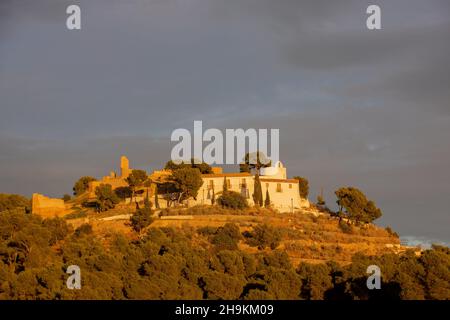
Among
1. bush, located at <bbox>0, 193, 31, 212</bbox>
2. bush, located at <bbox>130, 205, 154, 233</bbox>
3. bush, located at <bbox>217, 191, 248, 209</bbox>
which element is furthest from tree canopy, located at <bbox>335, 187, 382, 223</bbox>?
bush, located at <bbox>0, 193, 31, 212</bbox>

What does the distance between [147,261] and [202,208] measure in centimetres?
1981

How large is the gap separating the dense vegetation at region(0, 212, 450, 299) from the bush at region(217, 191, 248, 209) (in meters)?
14.1

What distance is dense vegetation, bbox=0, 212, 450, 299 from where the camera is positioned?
106ft

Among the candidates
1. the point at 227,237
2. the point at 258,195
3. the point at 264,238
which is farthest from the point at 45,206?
the point at 264,238

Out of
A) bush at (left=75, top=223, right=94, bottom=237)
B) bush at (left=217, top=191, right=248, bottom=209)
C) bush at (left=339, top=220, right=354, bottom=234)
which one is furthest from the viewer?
bush at (left=217, top=191, right=248, bottom=209)

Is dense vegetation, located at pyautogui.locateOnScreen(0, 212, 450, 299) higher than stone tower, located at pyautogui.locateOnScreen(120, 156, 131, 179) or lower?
lower

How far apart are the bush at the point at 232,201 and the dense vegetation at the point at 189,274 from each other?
14110 mm

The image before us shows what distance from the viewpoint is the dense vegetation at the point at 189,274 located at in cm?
3218

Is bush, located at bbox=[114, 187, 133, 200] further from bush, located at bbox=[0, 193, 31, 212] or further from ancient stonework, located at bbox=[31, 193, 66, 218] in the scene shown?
bush, located at bbox=[0, 193, 31, 212]

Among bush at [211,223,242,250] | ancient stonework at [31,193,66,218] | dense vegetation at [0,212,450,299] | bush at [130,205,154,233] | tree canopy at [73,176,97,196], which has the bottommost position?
dense vegetation at [0,212,450,299]

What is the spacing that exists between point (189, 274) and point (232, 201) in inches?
852

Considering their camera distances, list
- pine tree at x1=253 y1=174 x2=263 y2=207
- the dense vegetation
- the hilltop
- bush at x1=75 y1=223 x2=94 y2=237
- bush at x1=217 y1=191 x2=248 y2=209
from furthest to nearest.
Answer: pine tree at x1=253 y1=174 x2=263 y2=207, bush at x1=217 y1=191 x2=248 y2=209, the hilltop, bush at x1=75 y1=223 x2=94 y2=237, the dense vegetation

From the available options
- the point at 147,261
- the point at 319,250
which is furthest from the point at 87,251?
the point at 319,250

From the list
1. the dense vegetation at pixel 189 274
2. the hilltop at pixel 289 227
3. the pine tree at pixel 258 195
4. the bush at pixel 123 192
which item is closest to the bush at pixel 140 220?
the hilltop at pixel 289 227
